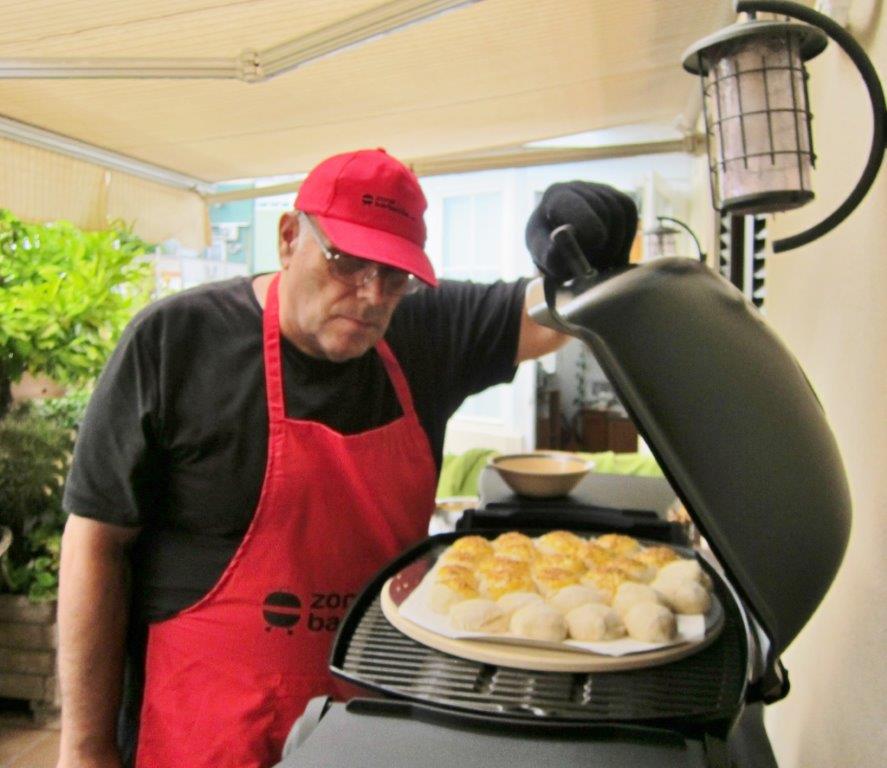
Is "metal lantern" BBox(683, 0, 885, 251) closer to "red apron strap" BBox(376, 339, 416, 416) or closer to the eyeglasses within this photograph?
the eyeglasses

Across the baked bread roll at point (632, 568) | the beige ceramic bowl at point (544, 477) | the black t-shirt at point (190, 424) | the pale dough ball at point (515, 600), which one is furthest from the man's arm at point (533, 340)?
the pale dough ball at point (515, 600)

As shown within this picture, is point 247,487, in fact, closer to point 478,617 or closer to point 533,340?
point 478,617

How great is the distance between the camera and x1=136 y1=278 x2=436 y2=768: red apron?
1201 millimetres

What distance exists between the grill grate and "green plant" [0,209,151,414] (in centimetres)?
227

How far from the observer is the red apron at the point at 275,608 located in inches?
47.3

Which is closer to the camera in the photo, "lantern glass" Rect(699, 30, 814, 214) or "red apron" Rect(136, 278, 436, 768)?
"lantern glass" Rect(699, 30, 814, 214)

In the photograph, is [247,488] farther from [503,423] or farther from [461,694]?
[503,423]

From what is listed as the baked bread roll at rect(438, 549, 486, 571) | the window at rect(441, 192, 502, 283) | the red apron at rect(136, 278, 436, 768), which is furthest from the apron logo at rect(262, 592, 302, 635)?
the window at rect(441, 192, 502, 283)

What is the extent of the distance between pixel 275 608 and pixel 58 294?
2038mm

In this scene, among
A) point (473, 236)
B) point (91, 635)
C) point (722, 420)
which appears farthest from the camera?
point (473, 236)

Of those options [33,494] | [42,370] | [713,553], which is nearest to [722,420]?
[713,553]

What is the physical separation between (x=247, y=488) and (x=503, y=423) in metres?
5.12

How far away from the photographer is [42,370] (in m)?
2.91

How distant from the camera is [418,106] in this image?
264 centimetres
